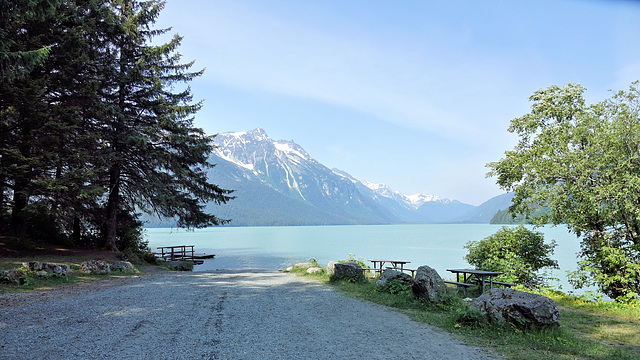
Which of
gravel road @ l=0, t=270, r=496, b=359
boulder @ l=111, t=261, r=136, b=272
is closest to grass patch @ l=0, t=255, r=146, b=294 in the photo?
boulder @ l=111, t=261, r=136, b=272

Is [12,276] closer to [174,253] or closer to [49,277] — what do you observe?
[49,277]

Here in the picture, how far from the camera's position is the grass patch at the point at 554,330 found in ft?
17.6

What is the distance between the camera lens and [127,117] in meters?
18.0

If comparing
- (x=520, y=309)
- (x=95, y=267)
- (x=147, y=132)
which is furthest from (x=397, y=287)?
(x=147, y=132)

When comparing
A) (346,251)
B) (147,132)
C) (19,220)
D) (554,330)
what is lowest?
(346,251)

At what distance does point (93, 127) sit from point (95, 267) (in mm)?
7273

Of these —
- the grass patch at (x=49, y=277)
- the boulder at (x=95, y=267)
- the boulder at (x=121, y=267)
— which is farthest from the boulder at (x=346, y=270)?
the boulder at (x=95, y=267)

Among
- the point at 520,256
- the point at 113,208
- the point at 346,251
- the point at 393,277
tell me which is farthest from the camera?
the point at 346,251

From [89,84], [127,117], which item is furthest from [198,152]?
[89,84]

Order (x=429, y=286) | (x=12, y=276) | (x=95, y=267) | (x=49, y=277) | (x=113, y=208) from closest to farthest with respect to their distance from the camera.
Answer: (x=429, y=286) < (x=12, y=276) < (x=49, y=277) < (x=95, y=267) < (x=113, y=208)

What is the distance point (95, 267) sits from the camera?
14305 millimetres

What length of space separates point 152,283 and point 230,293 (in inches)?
158

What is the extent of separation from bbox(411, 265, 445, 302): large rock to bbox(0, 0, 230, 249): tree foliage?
42.0 feet

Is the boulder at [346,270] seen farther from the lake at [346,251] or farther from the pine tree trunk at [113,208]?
the pine tree trunk at [113,208]
